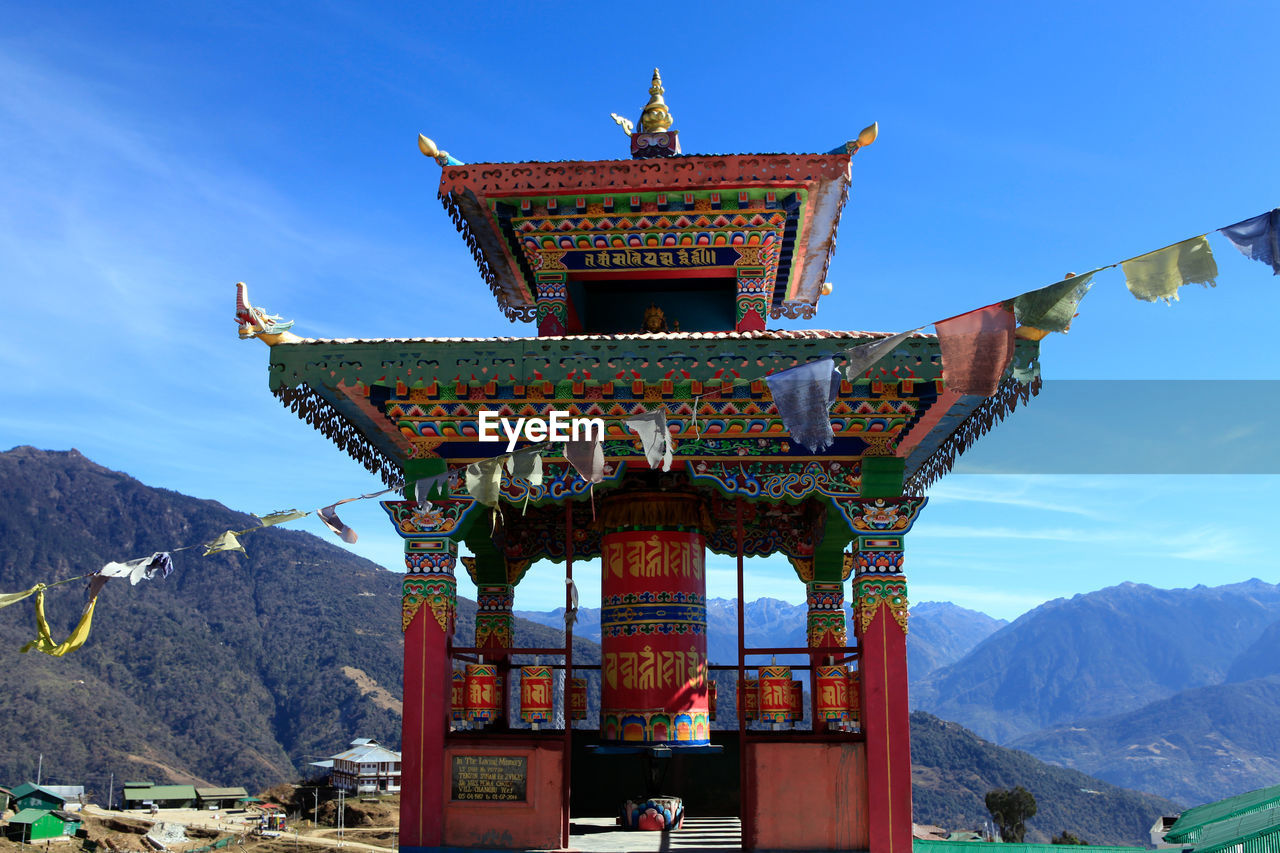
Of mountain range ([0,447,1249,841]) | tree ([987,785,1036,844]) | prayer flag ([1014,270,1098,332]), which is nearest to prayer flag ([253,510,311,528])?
prayer flag ([1014,270,1098,332])

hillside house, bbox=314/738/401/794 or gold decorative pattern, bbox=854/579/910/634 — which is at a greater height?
gold decorative pattern, bbox=854/579/910/634

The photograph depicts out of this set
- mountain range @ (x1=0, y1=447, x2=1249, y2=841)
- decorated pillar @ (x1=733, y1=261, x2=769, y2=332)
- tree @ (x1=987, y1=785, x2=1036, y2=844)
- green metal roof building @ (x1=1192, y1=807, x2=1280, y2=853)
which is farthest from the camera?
mountain range @ (x1=0, y1=447, x2=1249, y2=841)

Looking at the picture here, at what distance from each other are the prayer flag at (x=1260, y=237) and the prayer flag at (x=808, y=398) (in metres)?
2.69

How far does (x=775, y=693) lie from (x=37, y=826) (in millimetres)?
60230

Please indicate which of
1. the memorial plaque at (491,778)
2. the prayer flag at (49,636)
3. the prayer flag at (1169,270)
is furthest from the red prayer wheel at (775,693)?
the prayer flag at (49,636)

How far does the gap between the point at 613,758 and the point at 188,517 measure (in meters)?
176

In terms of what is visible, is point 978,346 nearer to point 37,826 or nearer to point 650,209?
point 650,209

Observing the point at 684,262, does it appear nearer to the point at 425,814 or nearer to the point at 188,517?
the point at 425,814

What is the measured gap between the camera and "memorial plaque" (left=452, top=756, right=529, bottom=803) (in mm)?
9914

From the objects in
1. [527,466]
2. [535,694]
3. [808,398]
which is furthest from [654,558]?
[808,398]

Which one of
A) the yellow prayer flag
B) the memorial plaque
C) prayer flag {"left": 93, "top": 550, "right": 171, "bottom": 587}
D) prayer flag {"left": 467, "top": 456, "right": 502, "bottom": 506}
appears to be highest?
prayer flag {"left": 467, "top": 456, "right": 502, "bottom": 506}

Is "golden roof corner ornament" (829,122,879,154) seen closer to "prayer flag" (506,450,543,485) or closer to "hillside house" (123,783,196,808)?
"prayer flag" (506,450,543,485)

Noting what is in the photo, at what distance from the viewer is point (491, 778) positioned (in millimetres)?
9945

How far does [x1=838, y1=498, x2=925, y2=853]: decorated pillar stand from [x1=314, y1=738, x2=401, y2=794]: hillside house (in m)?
71.5
